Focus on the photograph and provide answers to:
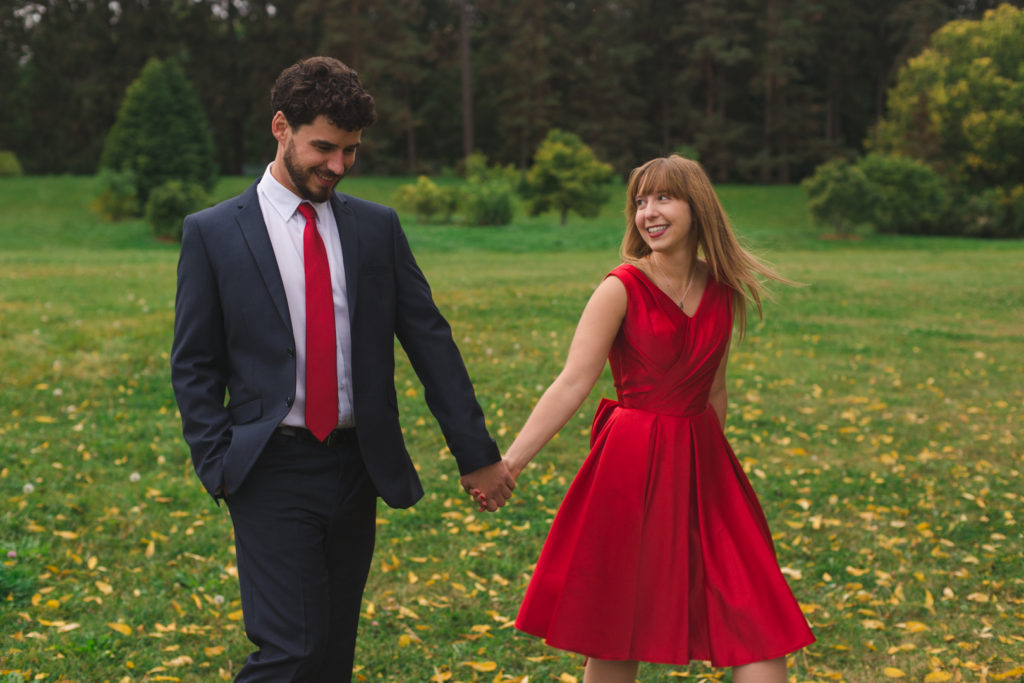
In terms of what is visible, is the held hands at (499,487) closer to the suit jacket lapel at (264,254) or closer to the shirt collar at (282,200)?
the suit jacket lapel at (264,254)

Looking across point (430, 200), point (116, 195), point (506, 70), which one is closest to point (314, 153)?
point (430, 200)

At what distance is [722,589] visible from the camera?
3.40 metres

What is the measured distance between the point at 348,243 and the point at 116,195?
3651 centimetres

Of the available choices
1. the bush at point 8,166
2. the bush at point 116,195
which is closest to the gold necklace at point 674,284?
the bush at point 116,195

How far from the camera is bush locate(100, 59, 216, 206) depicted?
38.4 m

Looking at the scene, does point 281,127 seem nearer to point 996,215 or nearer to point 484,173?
point 484,173

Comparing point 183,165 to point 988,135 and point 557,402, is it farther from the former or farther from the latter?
point 557,402

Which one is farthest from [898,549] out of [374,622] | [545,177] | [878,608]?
[545,177]

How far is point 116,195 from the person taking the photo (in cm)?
3659

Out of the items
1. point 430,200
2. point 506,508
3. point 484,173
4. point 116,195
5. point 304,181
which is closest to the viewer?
point 304,181

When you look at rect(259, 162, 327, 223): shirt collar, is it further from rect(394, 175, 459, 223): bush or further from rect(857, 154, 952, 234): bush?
rect(857, 154, 952, 234): bush

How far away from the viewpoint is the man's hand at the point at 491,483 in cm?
369

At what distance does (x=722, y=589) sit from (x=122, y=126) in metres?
40.0

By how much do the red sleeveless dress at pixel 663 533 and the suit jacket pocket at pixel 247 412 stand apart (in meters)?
1.16
